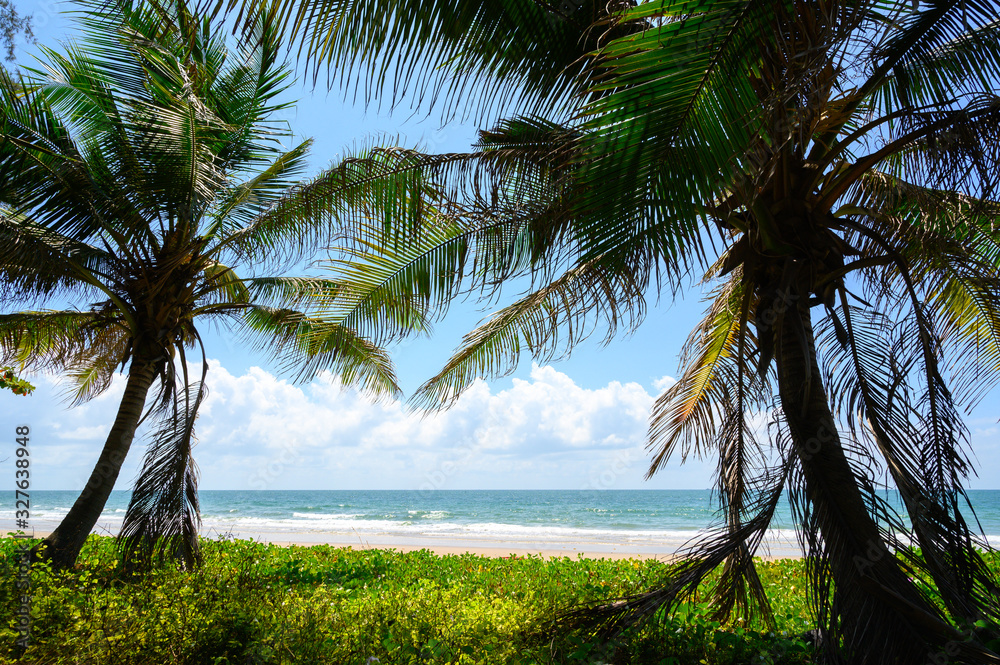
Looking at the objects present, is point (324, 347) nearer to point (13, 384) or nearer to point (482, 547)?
point (13, 384)

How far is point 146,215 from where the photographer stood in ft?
21.1

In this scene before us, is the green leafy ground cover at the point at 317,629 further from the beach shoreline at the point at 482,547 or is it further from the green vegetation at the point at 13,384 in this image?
the beach shoreline at the point at 482,547

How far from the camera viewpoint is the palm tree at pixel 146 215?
5.83 m

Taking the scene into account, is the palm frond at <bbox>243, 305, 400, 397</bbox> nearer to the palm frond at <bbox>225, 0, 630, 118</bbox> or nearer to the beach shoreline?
the palm frond at <bbox>225, 0, 630, 118</bbox>

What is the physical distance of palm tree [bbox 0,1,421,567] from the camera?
5.83m

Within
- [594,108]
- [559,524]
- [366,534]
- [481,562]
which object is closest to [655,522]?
[559,524]

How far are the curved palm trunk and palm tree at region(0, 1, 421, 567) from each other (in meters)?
0.01

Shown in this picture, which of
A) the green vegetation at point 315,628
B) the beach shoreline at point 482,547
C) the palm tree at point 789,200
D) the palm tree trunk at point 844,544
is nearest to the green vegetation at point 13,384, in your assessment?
the green vegetation at point 315,628

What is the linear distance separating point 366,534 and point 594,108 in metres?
25.8

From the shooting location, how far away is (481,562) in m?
9.52

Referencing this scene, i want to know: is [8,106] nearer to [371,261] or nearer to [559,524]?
[371,261]

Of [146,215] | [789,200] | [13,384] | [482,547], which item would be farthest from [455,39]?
[482,547]

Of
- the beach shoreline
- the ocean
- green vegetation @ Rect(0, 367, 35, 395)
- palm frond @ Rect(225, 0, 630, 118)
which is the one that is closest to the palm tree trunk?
palm frond @ Rect(225, 0, 630, 118)

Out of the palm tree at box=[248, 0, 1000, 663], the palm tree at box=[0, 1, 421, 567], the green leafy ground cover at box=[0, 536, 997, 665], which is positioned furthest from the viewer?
the palm tree at box=[0, 1, 421, 567]
